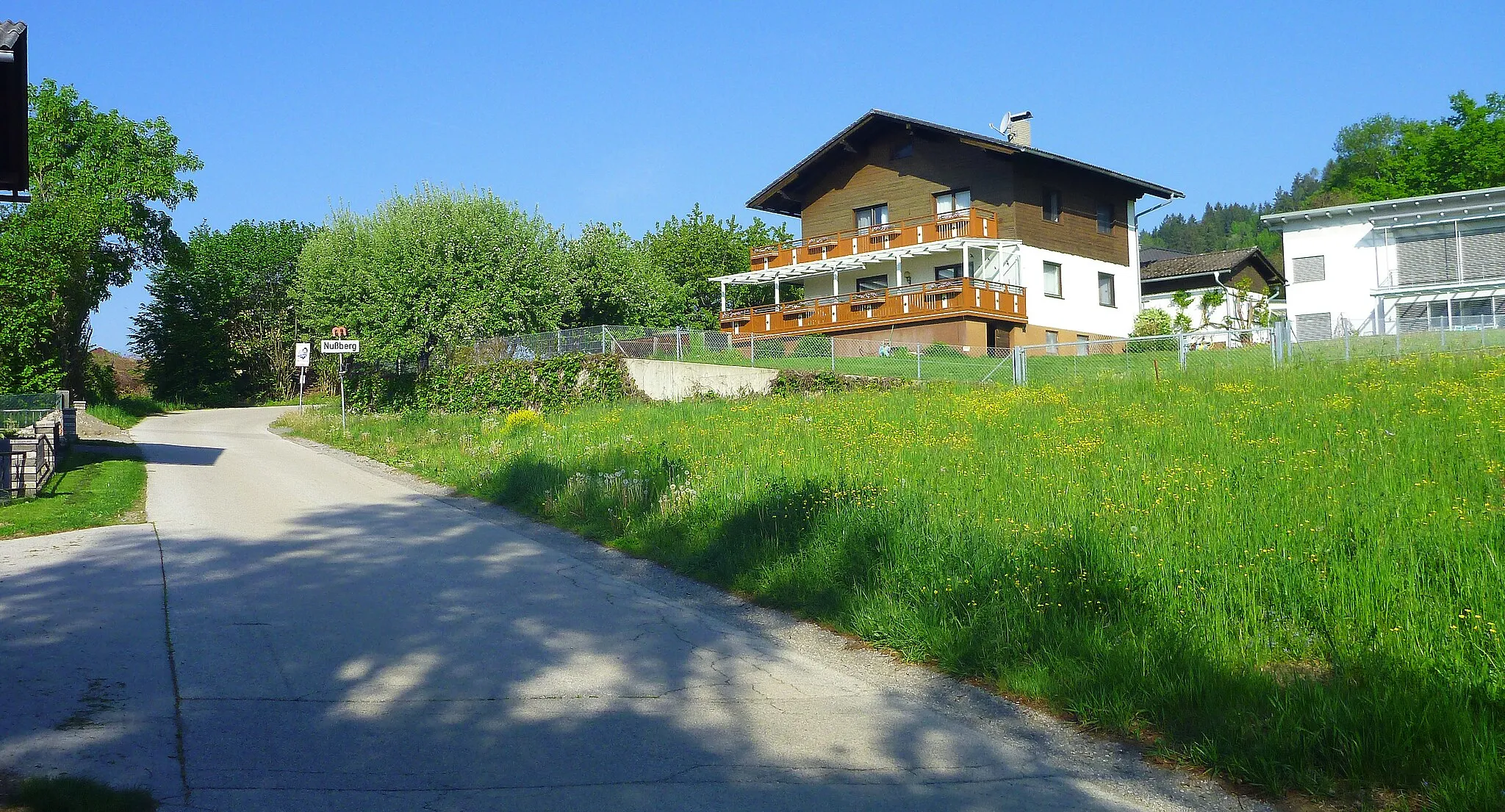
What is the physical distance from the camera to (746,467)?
516 inches

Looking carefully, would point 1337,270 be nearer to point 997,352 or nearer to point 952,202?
point 997,352

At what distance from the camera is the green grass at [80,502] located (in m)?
12.7

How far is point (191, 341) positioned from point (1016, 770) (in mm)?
57172

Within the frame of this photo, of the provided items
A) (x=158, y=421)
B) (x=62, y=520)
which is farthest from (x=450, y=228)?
(x=62, y=520)

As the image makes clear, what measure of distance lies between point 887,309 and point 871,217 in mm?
5463

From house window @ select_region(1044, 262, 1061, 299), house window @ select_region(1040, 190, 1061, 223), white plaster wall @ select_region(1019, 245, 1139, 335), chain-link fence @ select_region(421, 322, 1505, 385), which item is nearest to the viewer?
chain-link fence @ select_region(421, 322, 1505, 385)

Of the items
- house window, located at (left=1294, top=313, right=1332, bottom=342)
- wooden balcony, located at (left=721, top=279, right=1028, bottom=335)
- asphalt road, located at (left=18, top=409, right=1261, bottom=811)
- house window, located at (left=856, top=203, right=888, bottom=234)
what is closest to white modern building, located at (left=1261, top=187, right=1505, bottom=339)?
house window, located at (left=1294, top=313, right=1332, bottom=342)

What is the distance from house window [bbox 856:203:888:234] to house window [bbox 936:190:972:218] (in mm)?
2373

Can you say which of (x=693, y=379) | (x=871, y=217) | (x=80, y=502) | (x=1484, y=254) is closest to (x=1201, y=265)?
(x=1484, y=254)

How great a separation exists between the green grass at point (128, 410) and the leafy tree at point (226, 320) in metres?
4.96

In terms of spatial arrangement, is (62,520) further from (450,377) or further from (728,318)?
(728,318)

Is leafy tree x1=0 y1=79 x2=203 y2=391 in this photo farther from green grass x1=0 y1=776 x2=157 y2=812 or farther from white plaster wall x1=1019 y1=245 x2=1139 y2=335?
white plaster wall x1=1019 y1=245 x2=1139 y2=335

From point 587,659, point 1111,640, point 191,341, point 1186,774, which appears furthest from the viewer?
point 191,341

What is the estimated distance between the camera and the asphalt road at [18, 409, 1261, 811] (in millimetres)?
5105
